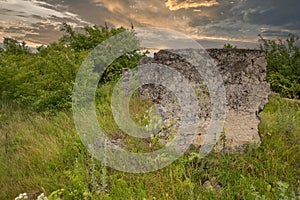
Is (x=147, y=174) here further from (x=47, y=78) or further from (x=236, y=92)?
(x=47, y=78)

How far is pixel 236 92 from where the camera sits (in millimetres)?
5734

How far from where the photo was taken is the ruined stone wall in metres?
5.62

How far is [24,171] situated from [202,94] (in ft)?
10.9

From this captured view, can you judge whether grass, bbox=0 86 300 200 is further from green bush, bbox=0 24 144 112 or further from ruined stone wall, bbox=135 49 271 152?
green bush, bbox=0 24 144 112

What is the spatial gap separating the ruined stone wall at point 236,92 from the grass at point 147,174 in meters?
0.40

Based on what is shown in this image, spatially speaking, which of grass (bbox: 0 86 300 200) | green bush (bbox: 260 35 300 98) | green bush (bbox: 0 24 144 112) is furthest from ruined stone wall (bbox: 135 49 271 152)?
green bush (bbox: 260 35 300 98)

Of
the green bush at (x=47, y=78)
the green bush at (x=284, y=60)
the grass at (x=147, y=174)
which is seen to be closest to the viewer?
the grass at (x=147, y=174)

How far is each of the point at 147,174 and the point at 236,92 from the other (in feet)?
7.43

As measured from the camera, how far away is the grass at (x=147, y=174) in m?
4.14

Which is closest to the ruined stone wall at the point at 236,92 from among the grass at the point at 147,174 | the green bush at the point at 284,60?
the grass at the point at 147,174

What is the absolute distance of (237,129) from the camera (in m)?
5.62

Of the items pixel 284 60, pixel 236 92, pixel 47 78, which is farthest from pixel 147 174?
pixel 284 60

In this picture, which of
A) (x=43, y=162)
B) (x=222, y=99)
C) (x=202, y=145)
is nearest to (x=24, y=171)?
(x=43, y=162)

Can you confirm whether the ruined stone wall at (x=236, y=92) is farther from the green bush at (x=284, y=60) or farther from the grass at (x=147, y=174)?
the green bush at (x=284, y=60)
